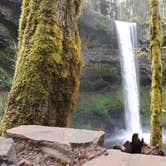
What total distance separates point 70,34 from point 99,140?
1.57 meters

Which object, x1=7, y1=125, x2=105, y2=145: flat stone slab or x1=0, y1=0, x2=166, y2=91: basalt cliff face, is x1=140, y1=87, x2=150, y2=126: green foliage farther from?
x1=7, y1=125, x2=105, y2=145: flat stone slab

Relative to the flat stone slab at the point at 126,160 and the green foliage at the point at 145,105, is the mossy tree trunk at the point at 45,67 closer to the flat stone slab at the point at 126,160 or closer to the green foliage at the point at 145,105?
the flat stone slab at the point at 126,160

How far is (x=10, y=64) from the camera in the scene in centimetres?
1938

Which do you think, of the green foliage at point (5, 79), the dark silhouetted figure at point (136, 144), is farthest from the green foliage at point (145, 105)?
the dark silhouetted figure at point (136, 144)

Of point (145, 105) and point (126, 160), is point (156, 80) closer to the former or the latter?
point (126, 160)

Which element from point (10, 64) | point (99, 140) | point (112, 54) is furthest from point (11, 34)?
point (99, 140)

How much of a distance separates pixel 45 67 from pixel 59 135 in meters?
1.01

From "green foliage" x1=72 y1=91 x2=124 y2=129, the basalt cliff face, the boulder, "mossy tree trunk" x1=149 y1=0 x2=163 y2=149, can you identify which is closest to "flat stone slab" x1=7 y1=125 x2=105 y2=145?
the boulder

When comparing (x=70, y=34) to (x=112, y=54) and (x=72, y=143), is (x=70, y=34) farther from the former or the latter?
(x=112, y=54)

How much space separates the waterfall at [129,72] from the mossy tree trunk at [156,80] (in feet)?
52.1

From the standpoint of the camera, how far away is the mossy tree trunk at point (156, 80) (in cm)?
718

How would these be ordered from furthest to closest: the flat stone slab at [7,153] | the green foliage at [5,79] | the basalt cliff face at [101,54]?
1. the basalt cliff face at [101,54]
2. the green foliage at [5,79]
3. the flat stone slab at [7,153]

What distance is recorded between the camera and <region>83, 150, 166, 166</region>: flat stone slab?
6.67ft

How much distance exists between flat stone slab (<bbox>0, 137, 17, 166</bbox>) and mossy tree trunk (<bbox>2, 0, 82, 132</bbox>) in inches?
37.8
